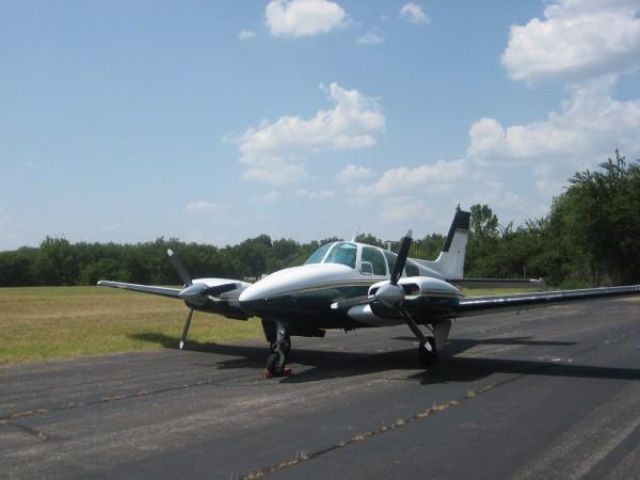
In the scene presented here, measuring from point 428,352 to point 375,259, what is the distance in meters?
2.43

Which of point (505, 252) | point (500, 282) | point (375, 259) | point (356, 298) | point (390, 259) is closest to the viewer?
point (356, 298)

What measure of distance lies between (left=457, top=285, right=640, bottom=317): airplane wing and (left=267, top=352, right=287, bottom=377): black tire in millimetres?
4219

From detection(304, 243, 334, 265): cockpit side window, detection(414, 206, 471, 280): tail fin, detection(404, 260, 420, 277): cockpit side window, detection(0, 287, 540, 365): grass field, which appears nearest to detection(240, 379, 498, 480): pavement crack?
detection(304, 243, 334, 265): cockpit side window

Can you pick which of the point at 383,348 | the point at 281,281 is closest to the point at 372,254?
the point at 281,281

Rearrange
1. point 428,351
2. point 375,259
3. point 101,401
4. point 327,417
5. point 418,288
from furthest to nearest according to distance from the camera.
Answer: point 375,259
point 428,351
point 418,288
point 101,401
point 327,417

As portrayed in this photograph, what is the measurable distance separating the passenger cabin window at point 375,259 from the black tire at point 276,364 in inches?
123

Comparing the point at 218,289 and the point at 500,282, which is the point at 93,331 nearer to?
the point at 218,289

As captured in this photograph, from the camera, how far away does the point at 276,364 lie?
42.2 ft

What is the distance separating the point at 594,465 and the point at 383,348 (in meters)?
11.7

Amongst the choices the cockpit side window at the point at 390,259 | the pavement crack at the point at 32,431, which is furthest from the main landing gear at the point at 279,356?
the pavement crack at the point at 32,431

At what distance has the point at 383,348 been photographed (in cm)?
1816

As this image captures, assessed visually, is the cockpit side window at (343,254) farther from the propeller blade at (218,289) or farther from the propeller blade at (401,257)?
the propeller blade at (218,289)

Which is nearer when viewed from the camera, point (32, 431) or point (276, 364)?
point (32, 431)

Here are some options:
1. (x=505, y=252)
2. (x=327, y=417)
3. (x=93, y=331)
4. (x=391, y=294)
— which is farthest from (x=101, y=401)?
(x=505, y=252)
